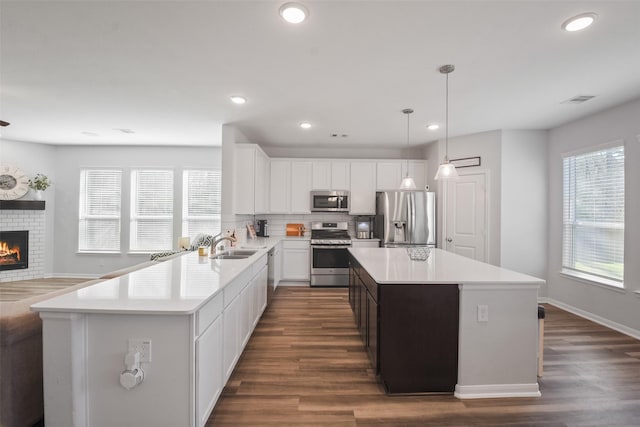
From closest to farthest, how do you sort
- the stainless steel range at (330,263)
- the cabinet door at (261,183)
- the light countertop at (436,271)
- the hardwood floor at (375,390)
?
the hardwood floor at (375,390)
the light countertop at (436,271)
the cabinet door at (261,183)
the stainless steel range at (330,263)

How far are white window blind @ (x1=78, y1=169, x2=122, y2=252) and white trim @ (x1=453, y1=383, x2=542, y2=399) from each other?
21.6 feet

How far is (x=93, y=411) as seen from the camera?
4.96 ft

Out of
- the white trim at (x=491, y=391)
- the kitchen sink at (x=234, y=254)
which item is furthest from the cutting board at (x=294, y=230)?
the white trim at (x=491, y=391)

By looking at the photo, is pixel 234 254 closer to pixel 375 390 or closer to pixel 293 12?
pixel 375 390

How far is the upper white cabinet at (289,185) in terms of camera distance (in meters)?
5.43

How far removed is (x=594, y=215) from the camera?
3746 mm

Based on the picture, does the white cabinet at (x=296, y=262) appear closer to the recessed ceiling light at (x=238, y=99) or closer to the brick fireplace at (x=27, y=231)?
the recessed ceiling light at (x=238, y=99)

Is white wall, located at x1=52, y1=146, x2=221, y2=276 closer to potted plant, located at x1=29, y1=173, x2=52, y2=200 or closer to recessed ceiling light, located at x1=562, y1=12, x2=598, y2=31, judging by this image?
potted plant, located at x1=29, y1=173, x2=52, y2=200

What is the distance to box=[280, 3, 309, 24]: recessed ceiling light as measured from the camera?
5.82 ft

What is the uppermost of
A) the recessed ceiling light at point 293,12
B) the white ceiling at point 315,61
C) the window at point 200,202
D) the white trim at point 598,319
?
the white ceiling at point 315,61

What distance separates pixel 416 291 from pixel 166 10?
2.57m

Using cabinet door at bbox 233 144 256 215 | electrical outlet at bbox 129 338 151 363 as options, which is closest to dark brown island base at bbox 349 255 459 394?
electrical outlet at bbox 129 338 151 363

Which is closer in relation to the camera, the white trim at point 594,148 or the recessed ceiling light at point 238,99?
the recessed ceiling light at point 238,99

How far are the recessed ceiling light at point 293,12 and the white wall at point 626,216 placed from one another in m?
3.96
